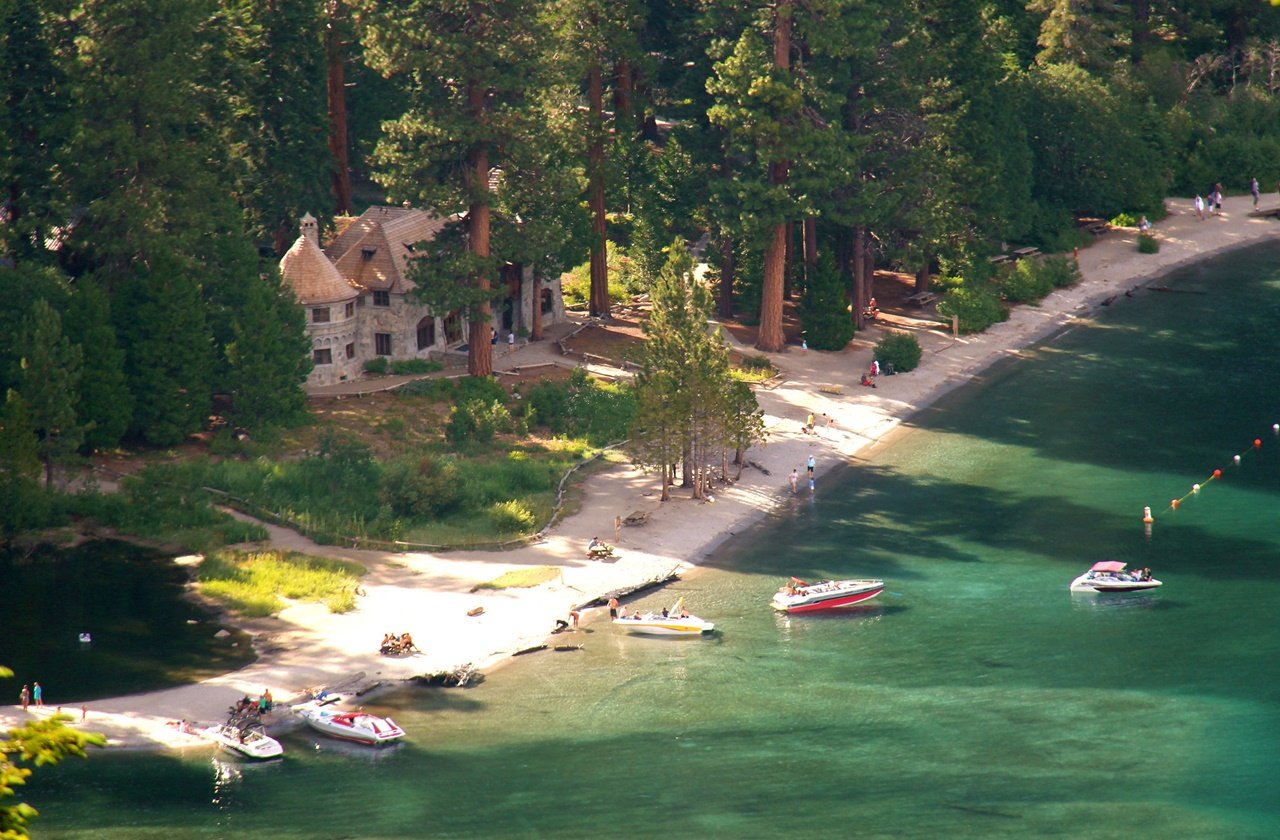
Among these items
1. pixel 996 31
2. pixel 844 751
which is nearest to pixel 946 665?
pixel 844 751

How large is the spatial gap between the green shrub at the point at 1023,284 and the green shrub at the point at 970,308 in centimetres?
571

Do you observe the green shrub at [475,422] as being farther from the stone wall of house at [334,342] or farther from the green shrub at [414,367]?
the stone wall of house at [334,342]

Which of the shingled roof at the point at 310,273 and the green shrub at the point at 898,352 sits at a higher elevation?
the shingled roof at the point at 310,273

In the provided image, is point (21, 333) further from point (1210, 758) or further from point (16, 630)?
point (1210, 758)

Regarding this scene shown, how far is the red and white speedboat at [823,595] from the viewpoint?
78938 millimetres

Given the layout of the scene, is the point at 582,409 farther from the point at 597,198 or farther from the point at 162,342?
the point at 162,342

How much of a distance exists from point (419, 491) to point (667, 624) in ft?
56.9

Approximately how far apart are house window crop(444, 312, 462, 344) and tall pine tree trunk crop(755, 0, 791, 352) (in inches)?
791

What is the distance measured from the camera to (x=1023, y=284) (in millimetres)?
129875

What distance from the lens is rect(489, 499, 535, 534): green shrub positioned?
284ft

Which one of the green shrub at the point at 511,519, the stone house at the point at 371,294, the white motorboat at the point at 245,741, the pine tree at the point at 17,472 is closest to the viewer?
the white motorboat at the point at 245,741

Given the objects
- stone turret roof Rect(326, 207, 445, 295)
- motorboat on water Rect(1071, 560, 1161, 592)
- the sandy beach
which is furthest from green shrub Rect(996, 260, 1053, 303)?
motorboat on water Rect(1071, 560, 1161, 592)

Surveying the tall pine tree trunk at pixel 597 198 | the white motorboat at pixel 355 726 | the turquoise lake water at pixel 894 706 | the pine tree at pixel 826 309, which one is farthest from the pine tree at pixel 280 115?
the white motorboat at pixel 355 726

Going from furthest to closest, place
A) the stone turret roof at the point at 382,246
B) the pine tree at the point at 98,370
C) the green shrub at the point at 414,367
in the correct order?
the green shrub at the point at 414,367 < the stone turret roof at the point at 382,246 < the pine tree at the point at 98,370
